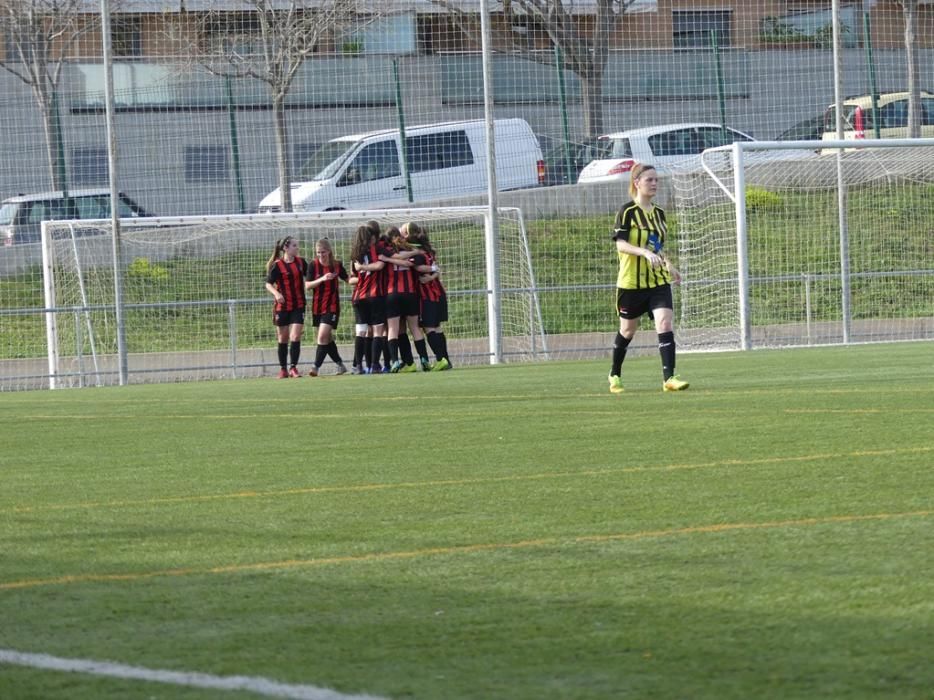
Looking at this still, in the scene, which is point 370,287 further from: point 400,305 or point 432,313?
point 432,313

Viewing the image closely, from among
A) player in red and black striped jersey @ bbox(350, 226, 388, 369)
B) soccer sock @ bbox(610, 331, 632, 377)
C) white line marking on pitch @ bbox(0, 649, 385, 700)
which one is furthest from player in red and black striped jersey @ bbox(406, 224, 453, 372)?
white line marking on pitch @ bbox(0, 649, 385, 700)

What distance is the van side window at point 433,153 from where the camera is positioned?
25.1 m

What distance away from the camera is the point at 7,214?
23.4 metres

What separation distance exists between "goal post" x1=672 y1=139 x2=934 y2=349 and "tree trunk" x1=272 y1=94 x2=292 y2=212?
5690 millimetres

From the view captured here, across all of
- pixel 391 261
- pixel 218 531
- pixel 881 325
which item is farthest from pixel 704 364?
pixel 218 531

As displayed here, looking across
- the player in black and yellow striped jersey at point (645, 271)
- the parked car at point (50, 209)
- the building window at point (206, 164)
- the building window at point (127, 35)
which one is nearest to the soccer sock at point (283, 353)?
the parked car at point (50, 209)

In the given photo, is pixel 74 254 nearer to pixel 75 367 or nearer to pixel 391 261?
pixel 75 367

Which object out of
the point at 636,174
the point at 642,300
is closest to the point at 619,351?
the point at 642,300

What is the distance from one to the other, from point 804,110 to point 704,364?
28.3ft

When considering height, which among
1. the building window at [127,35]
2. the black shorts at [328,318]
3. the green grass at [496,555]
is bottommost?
the green grass at [496,555]

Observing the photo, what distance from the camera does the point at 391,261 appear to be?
61.8 feet

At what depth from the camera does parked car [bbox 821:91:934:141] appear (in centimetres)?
2553

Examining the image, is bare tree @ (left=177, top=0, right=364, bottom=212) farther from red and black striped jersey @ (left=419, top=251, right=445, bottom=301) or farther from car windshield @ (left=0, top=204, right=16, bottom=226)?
red and black striped jersey @ (left=419, top=251, right=445, bottom=301)

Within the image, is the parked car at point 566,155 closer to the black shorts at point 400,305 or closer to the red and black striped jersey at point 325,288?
the red and black striped jersey at point 325,288
